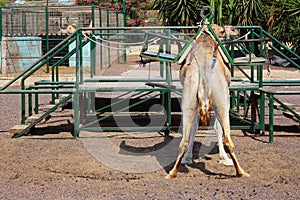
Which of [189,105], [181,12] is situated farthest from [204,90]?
[181,12]

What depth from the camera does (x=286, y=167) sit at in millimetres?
6594

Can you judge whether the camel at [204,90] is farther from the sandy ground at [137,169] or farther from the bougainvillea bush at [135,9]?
the bougainvillea bush at [135,9]

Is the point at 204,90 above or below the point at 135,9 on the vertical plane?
below

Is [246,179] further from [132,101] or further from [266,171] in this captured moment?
[132,101]

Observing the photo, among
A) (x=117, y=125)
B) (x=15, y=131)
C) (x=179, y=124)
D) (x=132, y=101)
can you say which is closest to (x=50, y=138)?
(x=15, y=131)

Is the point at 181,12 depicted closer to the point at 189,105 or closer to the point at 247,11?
the point at 247,11

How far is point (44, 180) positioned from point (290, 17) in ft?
61.7

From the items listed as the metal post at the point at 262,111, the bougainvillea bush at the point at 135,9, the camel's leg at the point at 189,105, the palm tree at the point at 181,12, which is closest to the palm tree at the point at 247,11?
the palm tree at the point at 181,12

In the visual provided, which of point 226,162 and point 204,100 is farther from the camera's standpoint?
point 226,162

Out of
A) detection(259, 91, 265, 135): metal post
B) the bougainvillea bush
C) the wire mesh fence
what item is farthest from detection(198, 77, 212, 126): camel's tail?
the bougainvillea bush

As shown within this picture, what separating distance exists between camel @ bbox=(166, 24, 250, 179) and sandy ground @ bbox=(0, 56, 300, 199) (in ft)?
1.28

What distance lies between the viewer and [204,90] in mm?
5703

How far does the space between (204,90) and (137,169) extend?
1.56m

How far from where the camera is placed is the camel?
5.71 m
